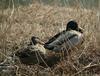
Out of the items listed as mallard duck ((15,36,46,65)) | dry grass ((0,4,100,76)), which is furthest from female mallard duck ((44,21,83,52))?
mallard duck ((15,36,46,65))

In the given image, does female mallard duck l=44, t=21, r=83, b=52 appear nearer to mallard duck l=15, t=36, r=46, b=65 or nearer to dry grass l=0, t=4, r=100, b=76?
dry grass l=0, t=4, r=100, b=76

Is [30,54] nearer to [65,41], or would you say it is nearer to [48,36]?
[65,41]

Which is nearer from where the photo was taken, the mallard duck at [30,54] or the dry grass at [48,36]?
the dry grass at [48,36]

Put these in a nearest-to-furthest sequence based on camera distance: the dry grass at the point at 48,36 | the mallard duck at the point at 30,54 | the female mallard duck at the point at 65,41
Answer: the dry grass at the point at 48,36, the mallard duck at the point at 30,54, the female mallard duck at the point at 65,41

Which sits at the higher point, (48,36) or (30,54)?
(30,54)

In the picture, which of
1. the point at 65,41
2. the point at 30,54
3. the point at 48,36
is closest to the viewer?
the point at 30,54

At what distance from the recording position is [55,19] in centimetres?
1005

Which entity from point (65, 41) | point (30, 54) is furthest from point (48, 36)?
point (30, 54)

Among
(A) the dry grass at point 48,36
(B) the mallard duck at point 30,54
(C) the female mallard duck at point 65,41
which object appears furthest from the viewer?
(C) the female mallard duck at point 65,41

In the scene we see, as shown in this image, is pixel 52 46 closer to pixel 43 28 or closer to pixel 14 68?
pixel 14 68

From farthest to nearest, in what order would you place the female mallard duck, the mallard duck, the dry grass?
the female mallard duck < the mallard duck < the dry grass

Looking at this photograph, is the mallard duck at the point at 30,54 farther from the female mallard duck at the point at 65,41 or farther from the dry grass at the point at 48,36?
the female mallard duck at the point at 65,41

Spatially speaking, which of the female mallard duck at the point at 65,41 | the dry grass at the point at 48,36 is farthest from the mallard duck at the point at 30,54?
the female mallard duck at the point at 65,41

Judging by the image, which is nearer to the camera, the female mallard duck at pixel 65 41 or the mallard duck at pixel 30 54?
the mallard duck at pixel 30 54
